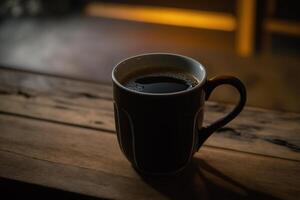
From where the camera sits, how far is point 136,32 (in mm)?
2498

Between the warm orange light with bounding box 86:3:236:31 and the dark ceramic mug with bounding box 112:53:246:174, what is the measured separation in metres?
1.83

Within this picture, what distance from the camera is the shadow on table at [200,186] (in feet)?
2.05

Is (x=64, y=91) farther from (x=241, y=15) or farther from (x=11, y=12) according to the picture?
(x=11, y=12)

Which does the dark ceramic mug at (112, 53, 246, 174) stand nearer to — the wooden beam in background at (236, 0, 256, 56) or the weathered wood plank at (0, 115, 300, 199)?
the weathered wood plank at (0, 115, 300, 199)

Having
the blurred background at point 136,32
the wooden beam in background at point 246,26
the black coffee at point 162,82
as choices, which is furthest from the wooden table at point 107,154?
the wooden beam in background at point 246,26

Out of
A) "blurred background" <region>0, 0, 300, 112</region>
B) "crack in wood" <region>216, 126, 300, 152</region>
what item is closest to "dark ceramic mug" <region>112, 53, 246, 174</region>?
"crack in wood" <region>216, 126, 300, 152</region>

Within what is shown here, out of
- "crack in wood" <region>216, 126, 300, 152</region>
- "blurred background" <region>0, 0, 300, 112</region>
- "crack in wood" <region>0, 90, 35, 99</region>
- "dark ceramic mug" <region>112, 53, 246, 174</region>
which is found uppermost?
"dark ceramic mug" <region>112, 53, 246, 174</region>

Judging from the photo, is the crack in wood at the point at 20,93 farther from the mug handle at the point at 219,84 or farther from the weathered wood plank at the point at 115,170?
the mug handle at the point at 219,84

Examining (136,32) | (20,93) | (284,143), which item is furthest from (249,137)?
(136,32)

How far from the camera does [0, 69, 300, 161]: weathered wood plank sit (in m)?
0.73

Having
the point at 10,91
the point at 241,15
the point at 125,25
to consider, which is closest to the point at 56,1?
the point at 125,25

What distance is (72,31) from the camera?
253 centimetres

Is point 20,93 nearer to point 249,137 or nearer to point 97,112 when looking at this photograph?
point 97,112

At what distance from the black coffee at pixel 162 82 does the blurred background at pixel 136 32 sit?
3.87 feet
